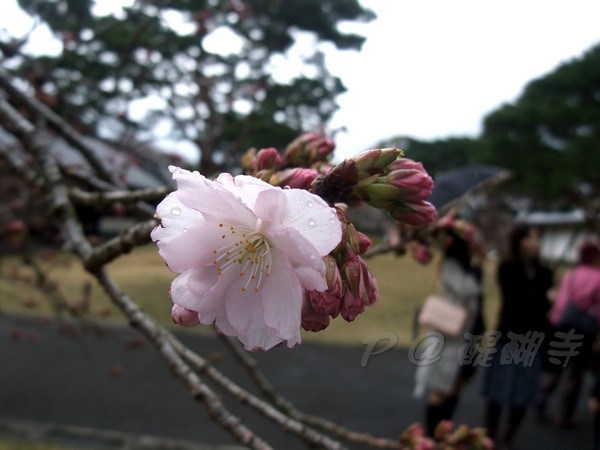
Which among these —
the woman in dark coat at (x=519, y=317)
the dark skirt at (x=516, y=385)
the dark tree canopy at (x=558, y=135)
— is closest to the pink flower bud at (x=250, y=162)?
the woman in dark coat at (x=519, y=317)

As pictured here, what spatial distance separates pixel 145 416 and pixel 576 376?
3.33m

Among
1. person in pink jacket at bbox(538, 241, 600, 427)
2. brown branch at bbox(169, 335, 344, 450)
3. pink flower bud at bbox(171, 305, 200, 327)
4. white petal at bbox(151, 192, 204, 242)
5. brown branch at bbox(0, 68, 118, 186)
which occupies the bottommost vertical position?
person in pink jacket at bbox(538, 241, 600, 427)

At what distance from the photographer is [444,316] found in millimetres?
3375

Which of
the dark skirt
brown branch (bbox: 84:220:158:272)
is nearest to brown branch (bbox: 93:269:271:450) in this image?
brown branch (bbox: 84:220:158:272)

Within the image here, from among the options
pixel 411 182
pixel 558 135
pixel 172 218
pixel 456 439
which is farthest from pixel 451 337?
pixel 558 135

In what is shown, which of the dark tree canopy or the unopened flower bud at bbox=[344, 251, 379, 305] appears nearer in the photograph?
the unopened flower bud at bbox=[344, 251, 379, 305]

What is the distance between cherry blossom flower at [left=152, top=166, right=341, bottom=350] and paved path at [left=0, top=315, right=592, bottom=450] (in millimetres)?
3069

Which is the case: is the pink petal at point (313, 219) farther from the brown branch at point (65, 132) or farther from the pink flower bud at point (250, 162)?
the brown branch at point (65, 132)

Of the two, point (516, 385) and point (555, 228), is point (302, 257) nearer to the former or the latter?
point (516, 385)

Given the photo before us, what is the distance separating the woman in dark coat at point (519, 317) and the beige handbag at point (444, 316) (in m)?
0.23

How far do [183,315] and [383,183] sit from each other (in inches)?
11.3

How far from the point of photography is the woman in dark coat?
3273 millimetres

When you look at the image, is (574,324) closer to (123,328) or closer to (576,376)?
(576,376)

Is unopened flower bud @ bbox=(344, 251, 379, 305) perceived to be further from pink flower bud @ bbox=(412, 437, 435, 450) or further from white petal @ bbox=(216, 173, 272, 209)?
pink flower bud @ bbox=(412, 437, 435, 450)
